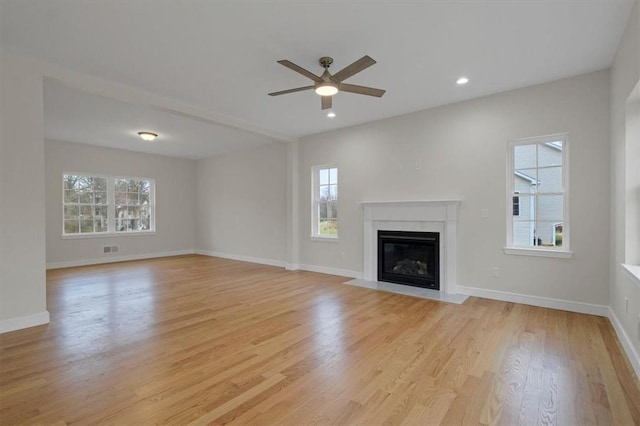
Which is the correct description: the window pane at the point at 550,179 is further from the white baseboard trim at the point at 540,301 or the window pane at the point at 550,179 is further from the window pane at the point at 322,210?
the window pane at the point at 322,210

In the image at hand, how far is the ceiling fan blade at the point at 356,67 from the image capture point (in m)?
2.67

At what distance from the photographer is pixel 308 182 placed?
652cm

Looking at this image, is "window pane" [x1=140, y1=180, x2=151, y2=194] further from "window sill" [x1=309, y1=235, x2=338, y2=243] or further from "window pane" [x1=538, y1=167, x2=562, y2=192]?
"window pane" [x1=538, y1=167, x2=562, y2=192]

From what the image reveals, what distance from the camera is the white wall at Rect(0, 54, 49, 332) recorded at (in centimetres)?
316

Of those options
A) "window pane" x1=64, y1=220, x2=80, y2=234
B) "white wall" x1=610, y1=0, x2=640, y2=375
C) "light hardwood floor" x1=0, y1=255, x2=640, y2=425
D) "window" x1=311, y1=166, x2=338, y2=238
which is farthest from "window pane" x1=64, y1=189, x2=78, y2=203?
"white wall" x1=610, y1=0, x2=640, y2=375

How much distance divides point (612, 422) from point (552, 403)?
28 centimetres

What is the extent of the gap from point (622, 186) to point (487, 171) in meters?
1.54

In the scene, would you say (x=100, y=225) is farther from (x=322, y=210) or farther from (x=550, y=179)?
(x=550, y=179)

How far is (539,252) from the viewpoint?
3930 mm

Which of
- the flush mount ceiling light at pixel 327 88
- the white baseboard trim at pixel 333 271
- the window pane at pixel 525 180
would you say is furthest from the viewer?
the white baseboard trim at pixel 333 271

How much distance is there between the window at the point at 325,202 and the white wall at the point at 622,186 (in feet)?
13.1

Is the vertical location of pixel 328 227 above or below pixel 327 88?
below

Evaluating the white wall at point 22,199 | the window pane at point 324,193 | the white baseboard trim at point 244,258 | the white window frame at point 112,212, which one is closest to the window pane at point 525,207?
the window pane at point 324,193

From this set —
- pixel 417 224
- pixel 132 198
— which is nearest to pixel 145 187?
pixel 132 198
